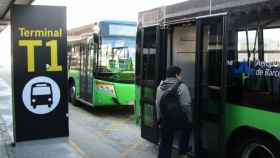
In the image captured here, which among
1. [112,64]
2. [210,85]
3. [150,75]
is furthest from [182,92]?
[112,64]

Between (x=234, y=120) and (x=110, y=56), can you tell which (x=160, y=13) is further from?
(x=110, y=56)

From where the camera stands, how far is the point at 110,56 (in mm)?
12727

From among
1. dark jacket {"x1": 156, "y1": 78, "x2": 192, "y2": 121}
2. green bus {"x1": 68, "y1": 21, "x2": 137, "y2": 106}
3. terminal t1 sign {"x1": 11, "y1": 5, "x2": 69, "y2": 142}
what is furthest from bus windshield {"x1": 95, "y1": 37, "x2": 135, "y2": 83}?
dark jacket {"x1": 156, "y1": 78, "x2": 192, "y2": 121}

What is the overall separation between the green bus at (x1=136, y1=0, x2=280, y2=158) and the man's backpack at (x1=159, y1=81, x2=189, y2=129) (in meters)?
0.40

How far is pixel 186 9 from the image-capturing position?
22.7 ft

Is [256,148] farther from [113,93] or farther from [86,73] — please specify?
[86,73]

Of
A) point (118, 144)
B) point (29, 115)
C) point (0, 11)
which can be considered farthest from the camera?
point (0, 11)

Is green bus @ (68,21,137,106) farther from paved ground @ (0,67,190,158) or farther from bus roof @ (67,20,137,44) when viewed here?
paved ground @ (0,67,190,158)

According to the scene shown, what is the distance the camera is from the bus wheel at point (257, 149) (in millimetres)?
5172

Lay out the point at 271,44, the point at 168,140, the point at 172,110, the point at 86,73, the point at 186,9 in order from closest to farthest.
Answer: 1. the point at 271,44
2. the point at 172,110
3. the point at 168,140
4. the point at 186,9
5. the point at 86,73

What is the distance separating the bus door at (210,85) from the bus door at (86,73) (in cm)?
692

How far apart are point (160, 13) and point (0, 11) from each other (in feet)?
13.4

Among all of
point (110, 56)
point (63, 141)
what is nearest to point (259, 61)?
point (63, 141)

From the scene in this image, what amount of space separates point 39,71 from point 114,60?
546 centimetres
